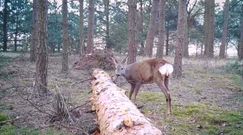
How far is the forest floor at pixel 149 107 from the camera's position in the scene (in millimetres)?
6801

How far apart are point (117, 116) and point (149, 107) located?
3.48 metres

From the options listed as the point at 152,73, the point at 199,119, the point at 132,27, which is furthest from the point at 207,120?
the point at 132,27

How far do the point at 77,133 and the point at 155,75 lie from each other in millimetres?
2756

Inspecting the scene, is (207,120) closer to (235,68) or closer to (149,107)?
(149,107)

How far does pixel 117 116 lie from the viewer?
5145 mm

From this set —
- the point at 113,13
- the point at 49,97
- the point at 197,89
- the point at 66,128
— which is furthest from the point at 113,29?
the point at 66,128

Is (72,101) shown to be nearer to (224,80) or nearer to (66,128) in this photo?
(66,128)

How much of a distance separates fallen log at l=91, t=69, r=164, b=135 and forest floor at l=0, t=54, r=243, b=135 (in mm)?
524

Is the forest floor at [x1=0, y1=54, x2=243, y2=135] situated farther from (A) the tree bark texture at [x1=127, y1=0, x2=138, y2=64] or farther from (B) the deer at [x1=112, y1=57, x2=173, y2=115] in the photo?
(A) the tree bark texture at [x1=127, y1=0, x2=138, y2=64]

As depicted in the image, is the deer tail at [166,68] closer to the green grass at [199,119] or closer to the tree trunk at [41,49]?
the green grass at [199,119]

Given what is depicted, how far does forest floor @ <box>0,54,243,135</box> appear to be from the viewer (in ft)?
22.3

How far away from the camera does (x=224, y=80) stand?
46.6 feet

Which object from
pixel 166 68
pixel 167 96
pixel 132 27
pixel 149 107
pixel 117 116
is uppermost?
pixel 132 27

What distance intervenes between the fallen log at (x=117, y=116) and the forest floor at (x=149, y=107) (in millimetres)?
524
